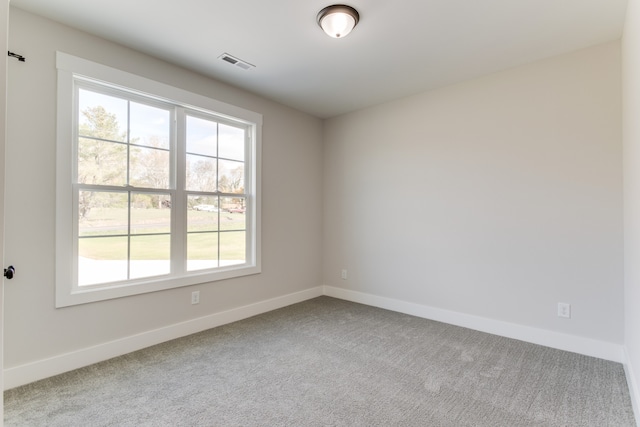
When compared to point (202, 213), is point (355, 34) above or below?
above

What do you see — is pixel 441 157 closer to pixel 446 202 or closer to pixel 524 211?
pixel 446 202

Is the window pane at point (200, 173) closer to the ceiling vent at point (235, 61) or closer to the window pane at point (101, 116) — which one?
the window pane at point (101, 116)

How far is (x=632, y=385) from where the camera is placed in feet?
6.81

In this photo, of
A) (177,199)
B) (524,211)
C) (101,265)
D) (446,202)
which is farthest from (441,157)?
(101,265)

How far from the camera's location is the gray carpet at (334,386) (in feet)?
6.17

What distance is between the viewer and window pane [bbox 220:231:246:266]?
Answer: 3.53 m

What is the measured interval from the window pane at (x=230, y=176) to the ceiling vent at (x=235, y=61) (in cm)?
104

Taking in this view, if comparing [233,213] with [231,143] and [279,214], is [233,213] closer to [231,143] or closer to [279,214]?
[279,214]

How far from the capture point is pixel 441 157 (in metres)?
3.57

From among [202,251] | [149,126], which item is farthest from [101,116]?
[202,251]

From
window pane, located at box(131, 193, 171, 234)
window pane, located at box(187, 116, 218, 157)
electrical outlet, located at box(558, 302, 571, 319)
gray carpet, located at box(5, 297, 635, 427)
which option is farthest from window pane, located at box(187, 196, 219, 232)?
electrical outlet, located at box(558, 302, 571, 319)

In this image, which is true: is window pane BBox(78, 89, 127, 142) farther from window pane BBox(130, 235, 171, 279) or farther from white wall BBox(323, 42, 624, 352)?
white wall BBox(323, 42, 624, 352)

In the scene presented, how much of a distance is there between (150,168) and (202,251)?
3.23 feet

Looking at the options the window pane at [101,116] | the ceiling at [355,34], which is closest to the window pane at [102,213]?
the window pane at [101,116]
